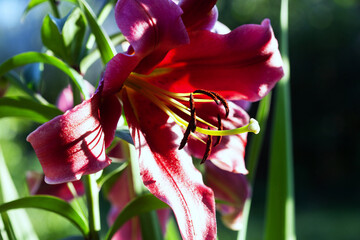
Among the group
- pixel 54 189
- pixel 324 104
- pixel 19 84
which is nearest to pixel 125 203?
pixel 54 189

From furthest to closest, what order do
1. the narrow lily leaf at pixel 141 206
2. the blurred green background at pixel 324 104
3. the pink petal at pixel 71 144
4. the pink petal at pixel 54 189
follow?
the blurred green background at pixel 324 104, the pink petal at pixel 54 189, the narrow lily leaf at pixel 141 206, the pink petal at pixel 71 144

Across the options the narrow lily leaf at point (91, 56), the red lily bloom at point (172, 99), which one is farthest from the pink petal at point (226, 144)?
the narrow lily leaf at point (91, 56)

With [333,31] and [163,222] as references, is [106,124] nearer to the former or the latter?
[163,222]

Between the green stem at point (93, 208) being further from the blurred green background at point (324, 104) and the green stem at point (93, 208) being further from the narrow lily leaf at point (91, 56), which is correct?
the blurred green background at point (324, 104)

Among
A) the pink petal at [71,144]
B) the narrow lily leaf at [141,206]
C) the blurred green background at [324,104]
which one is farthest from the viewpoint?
the blurred green background at [324,104]

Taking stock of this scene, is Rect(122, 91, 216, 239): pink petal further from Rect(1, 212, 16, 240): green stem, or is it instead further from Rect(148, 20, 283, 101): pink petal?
Rect(1, 212, 16, 240): green stem

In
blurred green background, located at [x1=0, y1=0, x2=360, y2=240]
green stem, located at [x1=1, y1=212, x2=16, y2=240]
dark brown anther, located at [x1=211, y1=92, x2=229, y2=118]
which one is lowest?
blurred green background, located at [x1=0, y1=0, x2=360, y2=240]

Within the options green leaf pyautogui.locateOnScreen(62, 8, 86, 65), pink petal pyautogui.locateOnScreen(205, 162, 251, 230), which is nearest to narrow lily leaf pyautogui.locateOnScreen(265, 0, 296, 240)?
pink petal pyautogui.locateOnScreen(205, 162, 251, 230)
